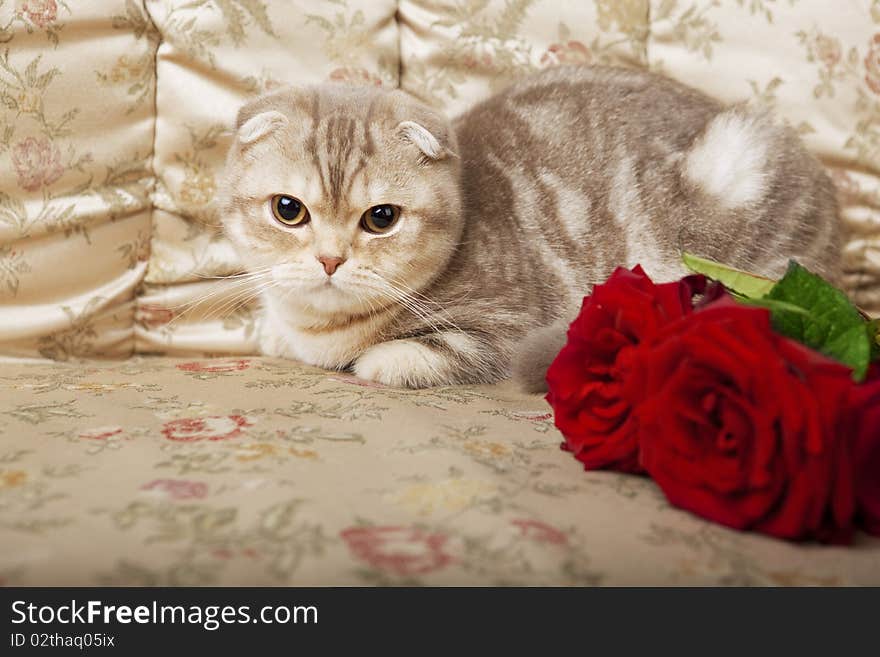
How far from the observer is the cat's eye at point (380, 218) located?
132cm

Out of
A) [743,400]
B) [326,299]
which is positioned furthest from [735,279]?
[326,299]

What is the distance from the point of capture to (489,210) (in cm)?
152

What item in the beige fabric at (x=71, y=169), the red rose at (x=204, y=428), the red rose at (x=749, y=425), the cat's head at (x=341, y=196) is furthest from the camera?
the beige fabric at (x=71, y=169)

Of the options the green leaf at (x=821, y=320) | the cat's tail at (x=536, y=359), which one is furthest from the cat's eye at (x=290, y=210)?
the green leaf at (x=821, y=320)

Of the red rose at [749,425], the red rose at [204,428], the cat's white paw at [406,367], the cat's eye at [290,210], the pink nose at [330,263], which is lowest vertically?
the cat's white paw at [406,367]

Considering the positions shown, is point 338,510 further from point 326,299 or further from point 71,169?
point 71,169

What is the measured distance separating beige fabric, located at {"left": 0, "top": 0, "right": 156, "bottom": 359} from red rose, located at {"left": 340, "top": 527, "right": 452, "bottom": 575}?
1113mm

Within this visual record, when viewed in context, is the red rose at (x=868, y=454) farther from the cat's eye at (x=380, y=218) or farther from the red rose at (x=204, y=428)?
the cat's eye at (x=380, y=218)

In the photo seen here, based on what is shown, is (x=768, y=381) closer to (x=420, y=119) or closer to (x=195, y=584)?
(x=195, y=584)

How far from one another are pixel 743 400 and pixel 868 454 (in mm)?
129

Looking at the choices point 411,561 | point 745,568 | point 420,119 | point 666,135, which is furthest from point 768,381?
point 666,135

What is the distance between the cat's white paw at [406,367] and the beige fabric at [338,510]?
0.23 m

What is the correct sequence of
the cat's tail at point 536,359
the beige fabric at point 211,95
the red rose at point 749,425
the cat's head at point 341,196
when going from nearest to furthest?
the red rose at point 749,425 → the cat's tail at point 536,359 → the cat's head at point 341,196 → the beige fabric at point 211,95
